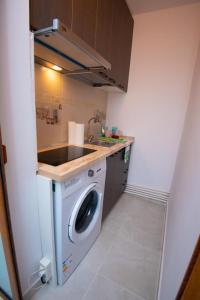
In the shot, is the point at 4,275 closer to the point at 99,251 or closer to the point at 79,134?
the point at 99,251

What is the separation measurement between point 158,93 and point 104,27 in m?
1.23

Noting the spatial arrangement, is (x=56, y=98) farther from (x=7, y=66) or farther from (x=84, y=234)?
(x=84, y=234)

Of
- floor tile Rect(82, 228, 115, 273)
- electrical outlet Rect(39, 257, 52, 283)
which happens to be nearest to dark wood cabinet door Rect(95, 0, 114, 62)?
electrical outlet Rect(39, 257, 52, 283)

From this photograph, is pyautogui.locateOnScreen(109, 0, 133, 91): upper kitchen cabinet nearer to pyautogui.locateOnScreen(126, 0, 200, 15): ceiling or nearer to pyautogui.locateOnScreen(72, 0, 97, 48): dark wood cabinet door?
pyautogui.locateOnScreen(126, 0, 200, 15): ceiling

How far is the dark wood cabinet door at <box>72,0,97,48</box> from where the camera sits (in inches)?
40.4

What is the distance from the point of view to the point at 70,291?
3.71ft

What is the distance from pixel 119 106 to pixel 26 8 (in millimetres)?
1965

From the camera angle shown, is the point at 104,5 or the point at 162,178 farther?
the point at 162,178

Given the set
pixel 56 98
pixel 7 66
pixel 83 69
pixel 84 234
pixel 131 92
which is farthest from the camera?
pixel 131 92

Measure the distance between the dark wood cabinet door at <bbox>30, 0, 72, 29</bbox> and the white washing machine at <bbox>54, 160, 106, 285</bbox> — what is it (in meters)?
0.91

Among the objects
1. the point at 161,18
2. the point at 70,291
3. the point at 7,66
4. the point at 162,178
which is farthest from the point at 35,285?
the point at 161,18

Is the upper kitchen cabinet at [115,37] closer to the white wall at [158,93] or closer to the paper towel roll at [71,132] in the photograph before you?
the white wall at [158,93]

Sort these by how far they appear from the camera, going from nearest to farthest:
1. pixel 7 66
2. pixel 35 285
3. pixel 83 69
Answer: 1. pixel 7 66
2. pixel 35 285
3. pixel 83 69

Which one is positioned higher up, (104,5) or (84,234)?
(104,5)
